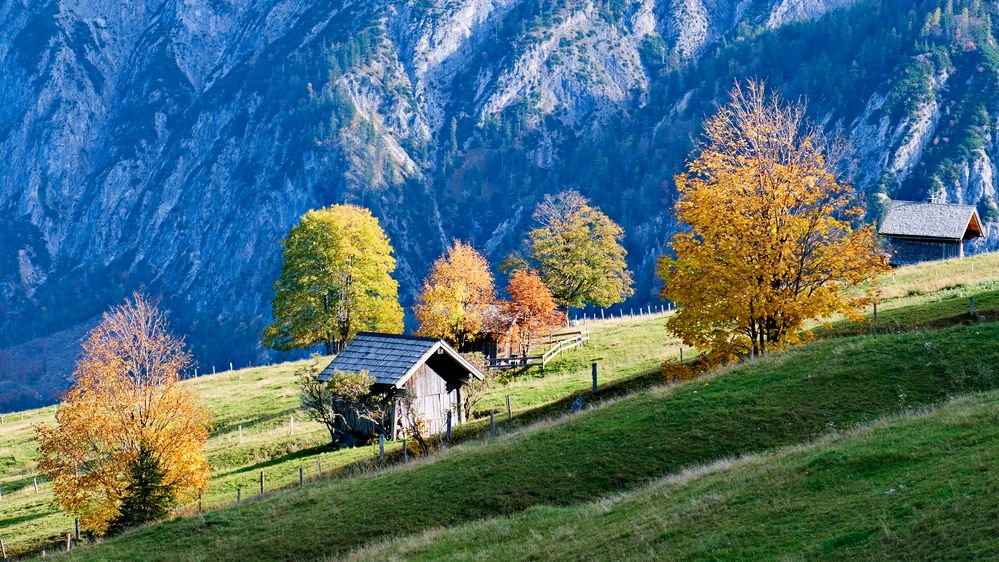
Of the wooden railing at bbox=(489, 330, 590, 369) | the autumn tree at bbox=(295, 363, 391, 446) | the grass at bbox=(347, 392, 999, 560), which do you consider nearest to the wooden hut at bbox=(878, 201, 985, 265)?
the wooden railing at bbox=(489, 330, 590, 369)

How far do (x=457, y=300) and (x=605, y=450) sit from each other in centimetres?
3723

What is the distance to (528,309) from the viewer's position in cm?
7212

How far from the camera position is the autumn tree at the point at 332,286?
80500 mm

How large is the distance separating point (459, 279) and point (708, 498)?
48.8m

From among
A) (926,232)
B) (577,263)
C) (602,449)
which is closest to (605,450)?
(602,449)

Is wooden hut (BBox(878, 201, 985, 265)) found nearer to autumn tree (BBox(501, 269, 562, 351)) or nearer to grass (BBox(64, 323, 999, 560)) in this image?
autumn tree (BBox(501, 269, 562, 351))

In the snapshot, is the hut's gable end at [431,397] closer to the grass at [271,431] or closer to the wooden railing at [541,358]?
the grass at [271,431]

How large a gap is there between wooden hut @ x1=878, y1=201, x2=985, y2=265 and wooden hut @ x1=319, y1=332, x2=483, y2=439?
174 ft

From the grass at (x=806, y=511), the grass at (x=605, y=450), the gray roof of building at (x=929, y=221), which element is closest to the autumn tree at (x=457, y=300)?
the grass at (x=605, y=450)

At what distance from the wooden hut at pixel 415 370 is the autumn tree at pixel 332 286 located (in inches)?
955

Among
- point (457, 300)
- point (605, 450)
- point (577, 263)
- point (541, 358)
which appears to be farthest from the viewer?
point (577, 263)

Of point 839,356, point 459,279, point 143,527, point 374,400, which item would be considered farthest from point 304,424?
point 839,356

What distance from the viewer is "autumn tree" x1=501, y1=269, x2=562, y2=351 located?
7200cm

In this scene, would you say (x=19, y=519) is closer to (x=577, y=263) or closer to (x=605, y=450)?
(x=605, y=450)
